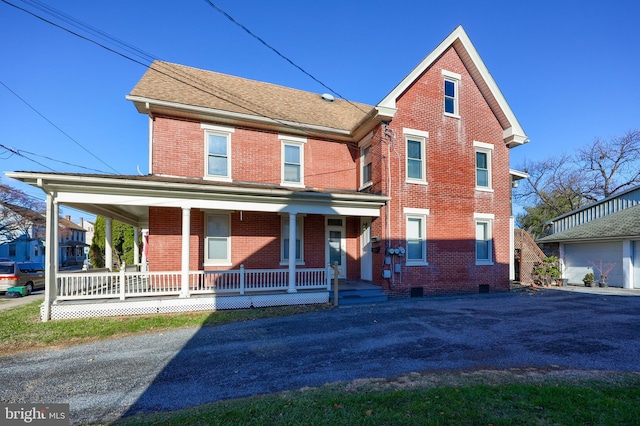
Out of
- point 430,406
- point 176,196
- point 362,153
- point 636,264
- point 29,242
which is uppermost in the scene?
point 362,153

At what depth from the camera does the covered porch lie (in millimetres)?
8828

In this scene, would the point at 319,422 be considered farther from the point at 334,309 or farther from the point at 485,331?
the point at 334,309

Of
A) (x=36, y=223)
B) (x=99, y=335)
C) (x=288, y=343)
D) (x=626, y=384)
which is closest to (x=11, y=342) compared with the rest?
(x=99, y=335)

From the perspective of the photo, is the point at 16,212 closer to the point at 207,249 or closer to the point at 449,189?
the point at 207,249

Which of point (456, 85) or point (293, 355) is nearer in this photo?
point (293, 355)

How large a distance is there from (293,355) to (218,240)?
21.9ft

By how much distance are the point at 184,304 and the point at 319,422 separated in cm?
726

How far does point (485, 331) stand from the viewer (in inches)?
→ 308

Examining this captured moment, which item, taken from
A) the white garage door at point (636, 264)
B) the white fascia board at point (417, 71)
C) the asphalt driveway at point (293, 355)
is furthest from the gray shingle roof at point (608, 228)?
the white fascia board at point (417, 71)

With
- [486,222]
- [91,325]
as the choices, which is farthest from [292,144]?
[486,222]

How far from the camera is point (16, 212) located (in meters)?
34.7

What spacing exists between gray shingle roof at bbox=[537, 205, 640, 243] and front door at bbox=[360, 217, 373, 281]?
1390 cm

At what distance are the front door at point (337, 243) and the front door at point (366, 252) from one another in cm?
72

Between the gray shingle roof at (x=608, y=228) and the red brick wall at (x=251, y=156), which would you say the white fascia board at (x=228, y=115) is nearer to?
the red brick wall at (x=251, y=156)
